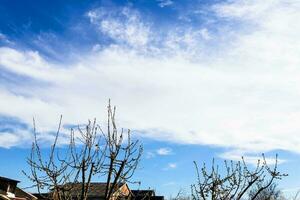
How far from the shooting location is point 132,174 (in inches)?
233

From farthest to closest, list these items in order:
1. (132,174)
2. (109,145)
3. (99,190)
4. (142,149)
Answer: (99,190)
(142,149)
(132,174)
(109,145)

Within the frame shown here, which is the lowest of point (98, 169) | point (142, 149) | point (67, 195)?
point (67, 195)

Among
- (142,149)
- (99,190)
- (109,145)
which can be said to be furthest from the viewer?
(99,190)

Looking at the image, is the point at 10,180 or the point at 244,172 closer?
the point at 244,172

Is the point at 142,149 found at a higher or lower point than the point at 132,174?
higher

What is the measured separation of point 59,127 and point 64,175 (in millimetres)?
769

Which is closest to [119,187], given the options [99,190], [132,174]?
[132,174]

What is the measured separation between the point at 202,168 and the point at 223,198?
2.31 feet

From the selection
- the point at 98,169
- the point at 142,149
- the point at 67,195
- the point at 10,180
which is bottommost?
the point at 67,195

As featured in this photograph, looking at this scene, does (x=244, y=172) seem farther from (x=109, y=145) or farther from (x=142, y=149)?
(x=109, y=145)

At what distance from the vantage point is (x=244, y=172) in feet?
22.1

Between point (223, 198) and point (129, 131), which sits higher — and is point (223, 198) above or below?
below

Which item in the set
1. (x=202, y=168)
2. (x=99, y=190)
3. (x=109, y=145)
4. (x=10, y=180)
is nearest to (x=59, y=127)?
(x=109, y=145)

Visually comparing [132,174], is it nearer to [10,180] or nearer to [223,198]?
[223,198]
